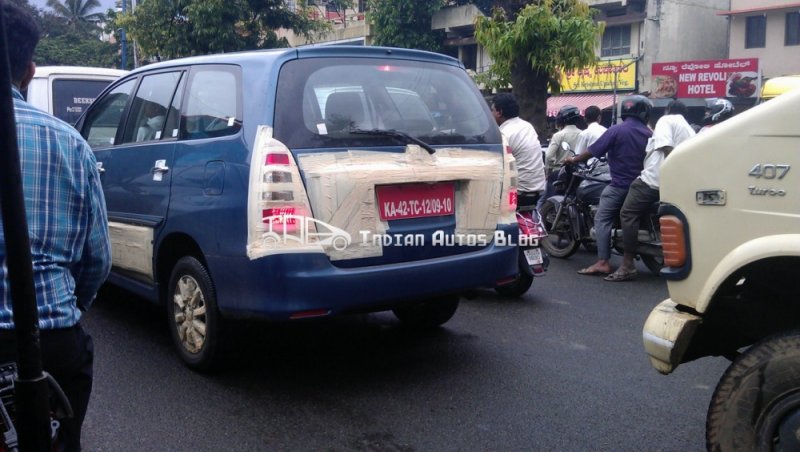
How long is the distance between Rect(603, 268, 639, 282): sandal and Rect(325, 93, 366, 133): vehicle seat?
13.2 feet

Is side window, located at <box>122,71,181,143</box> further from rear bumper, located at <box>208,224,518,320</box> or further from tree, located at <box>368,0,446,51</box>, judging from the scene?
tree, located at <box>368,0,446,51</box>

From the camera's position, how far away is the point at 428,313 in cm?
534

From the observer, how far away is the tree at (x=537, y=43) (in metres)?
10.5

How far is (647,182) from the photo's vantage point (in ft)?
22.8

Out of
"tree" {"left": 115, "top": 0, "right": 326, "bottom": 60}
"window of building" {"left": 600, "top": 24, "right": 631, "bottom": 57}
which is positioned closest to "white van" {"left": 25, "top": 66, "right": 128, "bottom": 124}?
"tree" {"left": 115, "top": 0, "right": 326, "bottom": 60}

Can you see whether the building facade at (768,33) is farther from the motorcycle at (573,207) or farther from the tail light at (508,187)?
the tail light at (508,187)

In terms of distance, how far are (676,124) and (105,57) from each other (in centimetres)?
3478

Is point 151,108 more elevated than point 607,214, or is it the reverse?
point 151,108

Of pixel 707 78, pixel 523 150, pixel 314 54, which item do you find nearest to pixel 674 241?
pixel 314 54

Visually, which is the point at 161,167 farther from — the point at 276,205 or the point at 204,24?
the point at 204,24

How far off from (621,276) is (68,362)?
5.98m

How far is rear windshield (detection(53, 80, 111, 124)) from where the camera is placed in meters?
9.12

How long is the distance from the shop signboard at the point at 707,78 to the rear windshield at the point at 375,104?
834 inches

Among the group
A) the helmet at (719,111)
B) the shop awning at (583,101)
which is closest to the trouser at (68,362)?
the helmet at (719,111)
